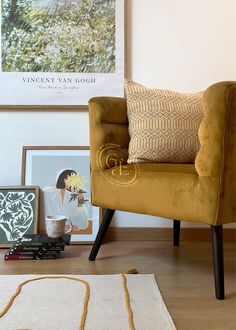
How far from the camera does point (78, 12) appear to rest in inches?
82.8

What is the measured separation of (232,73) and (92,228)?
3.78ft

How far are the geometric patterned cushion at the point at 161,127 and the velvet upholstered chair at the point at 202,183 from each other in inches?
3.8

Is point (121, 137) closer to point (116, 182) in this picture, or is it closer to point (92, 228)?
point (116, 182)

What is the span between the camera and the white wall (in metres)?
2.11

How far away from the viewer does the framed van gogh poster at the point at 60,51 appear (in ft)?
6.89

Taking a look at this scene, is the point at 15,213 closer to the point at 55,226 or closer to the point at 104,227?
the point at 55,226

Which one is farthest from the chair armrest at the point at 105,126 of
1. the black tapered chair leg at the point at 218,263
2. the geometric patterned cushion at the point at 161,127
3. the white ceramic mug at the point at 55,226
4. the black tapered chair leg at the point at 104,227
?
the black tapered chair leg at the point at 218,263

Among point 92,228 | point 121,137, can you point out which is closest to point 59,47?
point 121,137

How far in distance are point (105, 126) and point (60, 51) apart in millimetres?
681

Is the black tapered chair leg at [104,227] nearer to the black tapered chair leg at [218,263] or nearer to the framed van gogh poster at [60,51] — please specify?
the black tapered chair leg at [218,263]

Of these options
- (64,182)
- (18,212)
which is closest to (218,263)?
(64,182)

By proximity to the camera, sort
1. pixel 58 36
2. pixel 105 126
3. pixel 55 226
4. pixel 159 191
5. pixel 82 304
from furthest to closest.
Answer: pixel 58 36 → pixel 55 226 → pixel 105 126 → pixel 159 191 → pixel 82 304

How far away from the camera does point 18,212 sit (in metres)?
2.03

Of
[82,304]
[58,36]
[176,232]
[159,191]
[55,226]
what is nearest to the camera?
[82,304]
